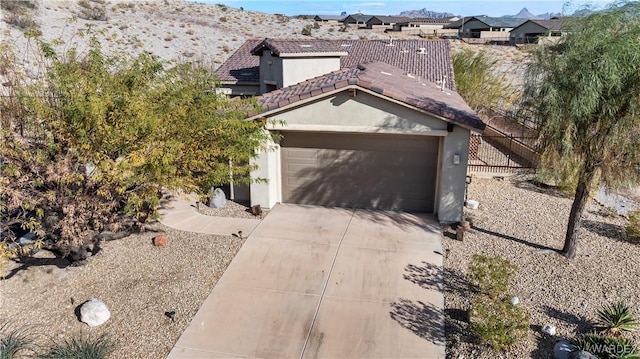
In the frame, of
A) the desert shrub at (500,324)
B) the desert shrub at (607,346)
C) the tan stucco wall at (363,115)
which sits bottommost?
the desert shrub at (607,346)

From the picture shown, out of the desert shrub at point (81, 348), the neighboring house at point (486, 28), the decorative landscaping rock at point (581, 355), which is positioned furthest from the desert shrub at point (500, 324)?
the neighboring house at point (486, 28)

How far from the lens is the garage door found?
14172 millimetres

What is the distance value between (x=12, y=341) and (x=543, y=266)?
10.9m

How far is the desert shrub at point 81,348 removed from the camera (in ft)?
26.2

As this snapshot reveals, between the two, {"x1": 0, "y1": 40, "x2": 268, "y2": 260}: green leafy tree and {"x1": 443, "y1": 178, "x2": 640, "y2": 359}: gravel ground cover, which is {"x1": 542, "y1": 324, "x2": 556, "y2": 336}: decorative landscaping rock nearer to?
{"x1": 443, "y1": 178, "x2": 640, "y2": 359}: gravel ground cover

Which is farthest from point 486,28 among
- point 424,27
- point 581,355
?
point 581,355

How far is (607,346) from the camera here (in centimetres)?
787

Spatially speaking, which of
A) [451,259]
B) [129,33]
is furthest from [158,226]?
[129,33]

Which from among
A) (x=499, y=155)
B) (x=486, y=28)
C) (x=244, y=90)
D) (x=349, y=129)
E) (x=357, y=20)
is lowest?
(x=499, y=155)

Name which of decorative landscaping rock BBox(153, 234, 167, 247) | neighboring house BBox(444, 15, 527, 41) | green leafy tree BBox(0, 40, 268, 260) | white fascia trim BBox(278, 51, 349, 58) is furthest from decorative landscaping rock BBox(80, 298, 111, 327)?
neighboring house BBox(444, 15, 527, 41)

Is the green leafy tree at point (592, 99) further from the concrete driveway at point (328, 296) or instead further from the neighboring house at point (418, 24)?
the neighboring house at point (418, 24)

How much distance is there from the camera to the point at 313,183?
15039 mm

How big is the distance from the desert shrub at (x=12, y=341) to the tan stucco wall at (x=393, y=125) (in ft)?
25.3

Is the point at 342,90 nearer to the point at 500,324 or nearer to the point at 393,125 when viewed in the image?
the point at 393,125
